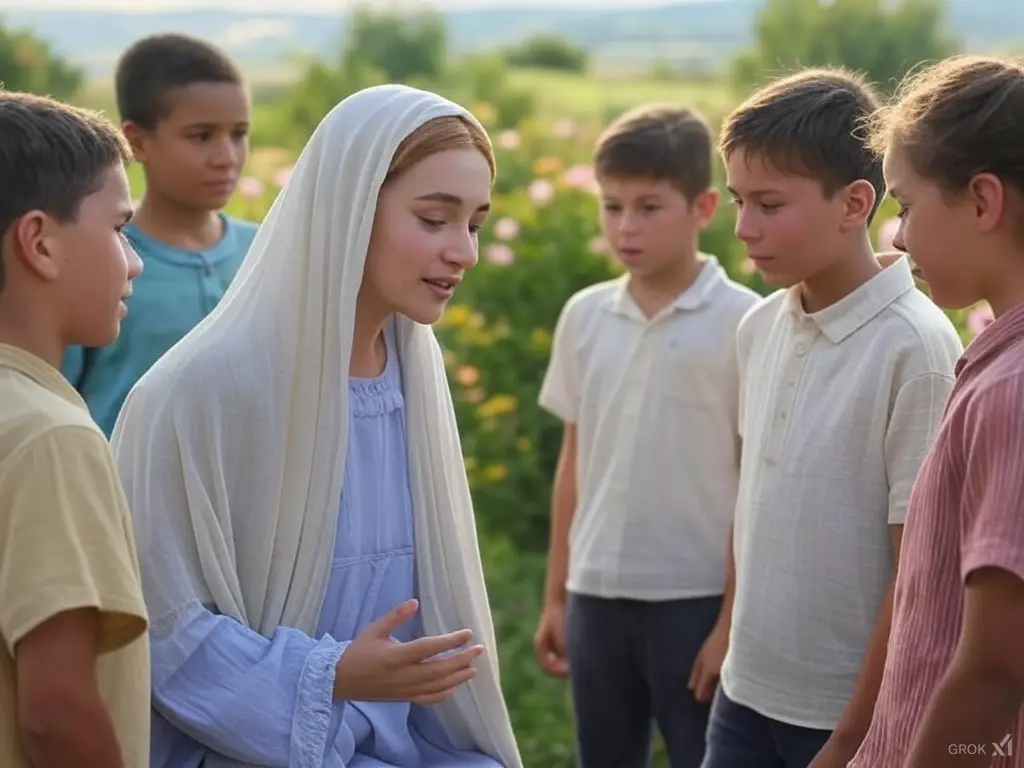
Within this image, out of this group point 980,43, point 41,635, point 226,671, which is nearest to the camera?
point 41,635

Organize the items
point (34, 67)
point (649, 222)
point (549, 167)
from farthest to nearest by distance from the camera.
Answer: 1. point (34, 67)
2. point (549, 167)
3. point (649, 222)

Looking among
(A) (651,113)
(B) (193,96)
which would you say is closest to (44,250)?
(B) (193,96)

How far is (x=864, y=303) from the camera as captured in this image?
288 centimetres

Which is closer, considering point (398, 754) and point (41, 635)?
point (41, 635)

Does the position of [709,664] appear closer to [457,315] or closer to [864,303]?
[864,303]

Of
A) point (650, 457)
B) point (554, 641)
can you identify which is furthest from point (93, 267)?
point (554, 641)

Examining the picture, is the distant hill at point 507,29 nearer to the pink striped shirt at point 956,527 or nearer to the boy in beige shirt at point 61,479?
the pink striped shirt at point 956,527

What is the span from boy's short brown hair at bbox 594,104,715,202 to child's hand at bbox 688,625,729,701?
112 centimetres

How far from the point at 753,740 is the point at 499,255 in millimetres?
3133

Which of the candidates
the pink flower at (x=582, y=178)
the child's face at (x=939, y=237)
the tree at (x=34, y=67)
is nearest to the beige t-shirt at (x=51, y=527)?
the child's face at (x=939, y=237)

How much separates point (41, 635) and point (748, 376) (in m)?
1.72

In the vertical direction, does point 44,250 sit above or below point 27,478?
above

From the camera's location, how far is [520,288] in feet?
19.2

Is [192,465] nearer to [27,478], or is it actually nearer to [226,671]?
[226,671]
